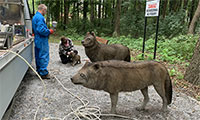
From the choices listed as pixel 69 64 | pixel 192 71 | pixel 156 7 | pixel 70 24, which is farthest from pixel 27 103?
pixel 70 24

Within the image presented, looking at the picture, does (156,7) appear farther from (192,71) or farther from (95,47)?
(95,47)

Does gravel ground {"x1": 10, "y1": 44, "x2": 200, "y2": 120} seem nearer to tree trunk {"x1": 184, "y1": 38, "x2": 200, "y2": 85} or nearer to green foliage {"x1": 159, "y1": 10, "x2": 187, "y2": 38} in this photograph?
tree trunk {"x1": 184, "y1": 38, "x2": 200, "y2": 85}

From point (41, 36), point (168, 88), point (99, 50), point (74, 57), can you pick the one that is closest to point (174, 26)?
point (74, 57)

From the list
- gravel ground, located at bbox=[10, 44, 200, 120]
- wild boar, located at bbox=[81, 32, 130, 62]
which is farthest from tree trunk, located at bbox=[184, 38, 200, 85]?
wild boar, located at bbox=[81, 32, 130, 62]

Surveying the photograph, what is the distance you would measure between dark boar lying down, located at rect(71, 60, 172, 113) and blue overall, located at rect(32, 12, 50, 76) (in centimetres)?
267

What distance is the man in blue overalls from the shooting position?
17.2 ft

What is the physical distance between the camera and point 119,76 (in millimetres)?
3398

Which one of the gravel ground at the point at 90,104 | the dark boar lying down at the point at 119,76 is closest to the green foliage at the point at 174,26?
the gravel ground at the point at 90,104

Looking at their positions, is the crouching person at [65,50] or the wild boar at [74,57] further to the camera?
the crouching person at [65,50]

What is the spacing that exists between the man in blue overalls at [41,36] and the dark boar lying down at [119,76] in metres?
2.67

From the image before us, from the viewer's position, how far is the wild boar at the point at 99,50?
5.29 m

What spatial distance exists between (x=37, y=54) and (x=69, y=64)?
102 inches

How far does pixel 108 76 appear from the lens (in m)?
3.33

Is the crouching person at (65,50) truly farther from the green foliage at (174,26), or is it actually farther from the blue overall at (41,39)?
the green foliage at (174,26)
